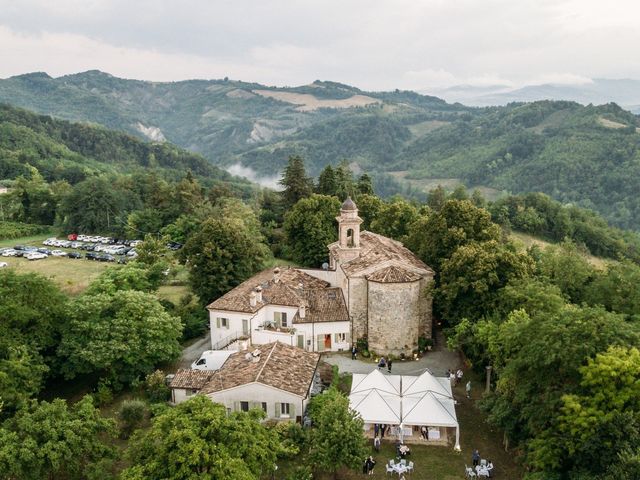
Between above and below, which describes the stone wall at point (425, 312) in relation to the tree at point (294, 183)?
below

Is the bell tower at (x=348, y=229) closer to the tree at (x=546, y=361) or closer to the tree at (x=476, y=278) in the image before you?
the tree at (x=476, y=278)

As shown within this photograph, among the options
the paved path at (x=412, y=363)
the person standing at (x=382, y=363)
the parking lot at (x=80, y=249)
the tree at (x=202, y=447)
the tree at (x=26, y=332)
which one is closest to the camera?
the tree at (x=202, y=447)

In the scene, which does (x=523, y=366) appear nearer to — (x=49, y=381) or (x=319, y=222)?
(x=49, y=381)

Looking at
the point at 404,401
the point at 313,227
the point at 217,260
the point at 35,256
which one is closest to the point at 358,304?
the point at 404,401

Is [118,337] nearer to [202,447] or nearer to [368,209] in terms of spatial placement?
[202,447]

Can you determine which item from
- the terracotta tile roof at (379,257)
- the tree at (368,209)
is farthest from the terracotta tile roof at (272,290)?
the tree at (368,209)

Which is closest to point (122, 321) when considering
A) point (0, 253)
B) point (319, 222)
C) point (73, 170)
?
point (319, 222)

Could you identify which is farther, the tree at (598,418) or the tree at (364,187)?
the tree at (364,187)

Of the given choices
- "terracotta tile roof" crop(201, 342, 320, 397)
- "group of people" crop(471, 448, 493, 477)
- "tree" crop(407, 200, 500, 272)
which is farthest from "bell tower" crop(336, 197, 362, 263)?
"group of people" crop(471, 448, 493, 477)
